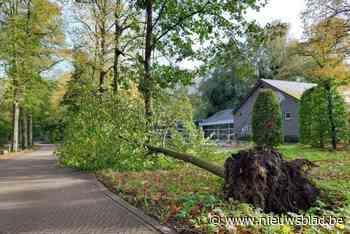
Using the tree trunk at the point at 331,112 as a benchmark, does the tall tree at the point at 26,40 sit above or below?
above

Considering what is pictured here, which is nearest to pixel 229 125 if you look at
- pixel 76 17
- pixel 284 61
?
pixel 284 61

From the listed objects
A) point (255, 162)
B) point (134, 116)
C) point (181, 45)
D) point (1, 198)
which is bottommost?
point (1, 198)

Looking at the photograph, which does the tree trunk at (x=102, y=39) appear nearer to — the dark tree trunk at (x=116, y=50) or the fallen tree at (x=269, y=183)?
the dark tree trunk at (x=116, y=50)

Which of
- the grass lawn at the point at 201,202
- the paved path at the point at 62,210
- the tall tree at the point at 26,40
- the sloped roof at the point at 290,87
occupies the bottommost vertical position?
the paved path at the point at 62,210

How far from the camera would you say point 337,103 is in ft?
57.1

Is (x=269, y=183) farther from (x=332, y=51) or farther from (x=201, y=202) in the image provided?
(x=332, y=51)

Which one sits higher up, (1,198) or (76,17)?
(76,17)

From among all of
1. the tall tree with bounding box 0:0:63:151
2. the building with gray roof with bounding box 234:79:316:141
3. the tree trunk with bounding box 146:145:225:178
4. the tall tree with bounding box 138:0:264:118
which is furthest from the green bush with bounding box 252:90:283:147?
the tall tree with bounding box 0:0:63:151

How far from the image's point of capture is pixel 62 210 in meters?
5.80

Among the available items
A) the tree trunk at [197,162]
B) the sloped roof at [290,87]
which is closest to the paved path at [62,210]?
the tree trunk at [197,162]

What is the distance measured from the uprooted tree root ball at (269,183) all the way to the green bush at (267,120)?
1374cm

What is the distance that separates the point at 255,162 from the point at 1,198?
5706 mm

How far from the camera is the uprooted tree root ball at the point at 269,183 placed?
17.2 ft

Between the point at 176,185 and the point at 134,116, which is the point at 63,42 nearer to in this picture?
the point at 134,116
